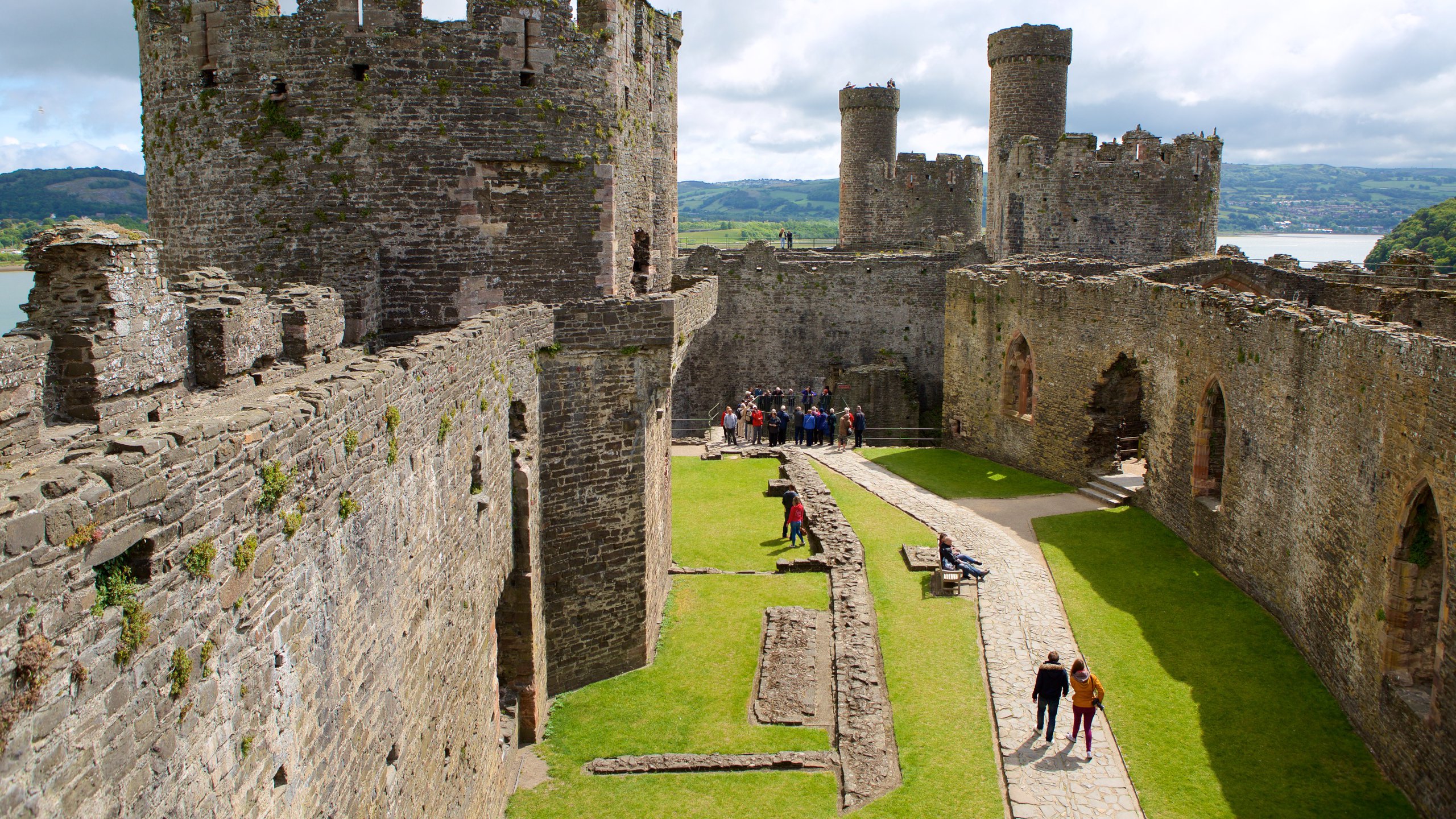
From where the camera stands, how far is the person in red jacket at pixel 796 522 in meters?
19.3

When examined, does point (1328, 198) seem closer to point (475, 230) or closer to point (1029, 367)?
point (1029, 367)

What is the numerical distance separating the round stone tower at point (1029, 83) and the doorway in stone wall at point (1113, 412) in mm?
14872

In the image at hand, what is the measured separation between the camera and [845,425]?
29219 mm

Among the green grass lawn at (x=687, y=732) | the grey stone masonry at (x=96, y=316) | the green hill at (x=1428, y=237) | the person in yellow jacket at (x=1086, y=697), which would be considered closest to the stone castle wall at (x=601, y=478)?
the green grass lawn at (x=687, y=732)

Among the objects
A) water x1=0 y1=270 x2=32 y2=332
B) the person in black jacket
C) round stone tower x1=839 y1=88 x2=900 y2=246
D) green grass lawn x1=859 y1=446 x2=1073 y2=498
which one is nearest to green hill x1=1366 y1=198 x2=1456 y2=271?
round stone tower x1=839 y1=88 x2=900 y2=246

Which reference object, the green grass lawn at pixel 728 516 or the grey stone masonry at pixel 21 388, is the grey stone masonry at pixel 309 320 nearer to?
the grey stone masonry at pixel 21 388

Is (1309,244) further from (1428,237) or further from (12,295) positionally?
(12,295)

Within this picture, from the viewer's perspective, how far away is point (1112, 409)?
76.0 ft

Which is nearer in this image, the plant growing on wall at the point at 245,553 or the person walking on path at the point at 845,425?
the plant growing on wall at the point at 245,553

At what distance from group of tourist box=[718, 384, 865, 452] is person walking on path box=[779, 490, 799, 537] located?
26.4ft

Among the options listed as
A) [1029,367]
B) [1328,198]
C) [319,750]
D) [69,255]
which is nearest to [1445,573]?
[319,750]

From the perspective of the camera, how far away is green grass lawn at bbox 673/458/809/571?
18.9 meters

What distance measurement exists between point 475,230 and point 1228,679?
35.7 ft

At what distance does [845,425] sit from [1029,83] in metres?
15.2
